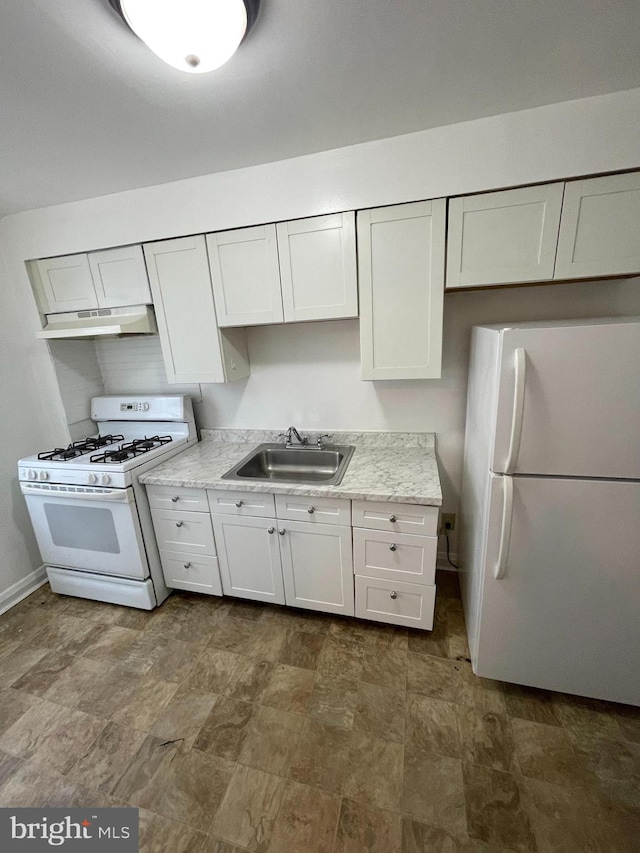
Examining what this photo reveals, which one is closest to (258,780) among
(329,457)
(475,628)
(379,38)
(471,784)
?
(471,784)

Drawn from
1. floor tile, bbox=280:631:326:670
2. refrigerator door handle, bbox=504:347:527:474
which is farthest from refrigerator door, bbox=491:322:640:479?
floor tile, bbox=280:631:326:670

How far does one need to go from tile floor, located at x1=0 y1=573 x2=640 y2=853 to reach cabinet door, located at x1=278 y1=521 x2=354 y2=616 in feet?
0.59

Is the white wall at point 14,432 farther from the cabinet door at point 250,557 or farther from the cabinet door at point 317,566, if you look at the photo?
the cabinet door at point 317,566

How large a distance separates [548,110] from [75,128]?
188cm

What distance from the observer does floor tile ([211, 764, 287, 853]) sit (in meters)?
1.13

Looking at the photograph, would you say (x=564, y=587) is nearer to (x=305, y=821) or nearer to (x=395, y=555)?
(x=395, y=555)

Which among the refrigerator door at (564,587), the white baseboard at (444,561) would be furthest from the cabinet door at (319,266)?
the white baseboard at (444,561)

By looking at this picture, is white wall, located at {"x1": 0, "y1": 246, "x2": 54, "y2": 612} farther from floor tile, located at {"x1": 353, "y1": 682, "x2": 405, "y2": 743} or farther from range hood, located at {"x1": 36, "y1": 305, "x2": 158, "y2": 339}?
floor tile, located at {"x1": 353, "y1": 682, "x2": 405, "y2": 743}

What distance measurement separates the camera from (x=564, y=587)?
4.40 feet

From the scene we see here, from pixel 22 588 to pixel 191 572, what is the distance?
1.31 meters

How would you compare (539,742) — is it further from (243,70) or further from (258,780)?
(243,70)

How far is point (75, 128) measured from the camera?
132 cm

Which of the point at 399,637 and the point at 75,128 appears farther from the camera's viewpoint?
the point at 399,637

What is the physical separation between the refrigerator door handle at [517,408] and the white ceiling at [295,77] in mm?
942
